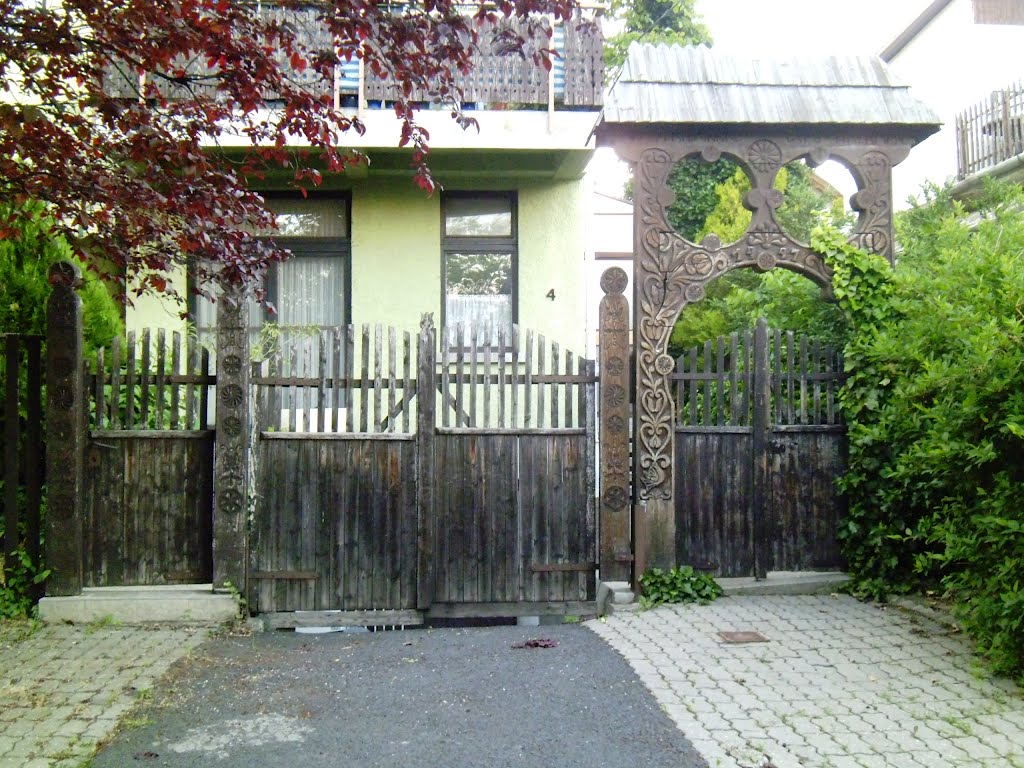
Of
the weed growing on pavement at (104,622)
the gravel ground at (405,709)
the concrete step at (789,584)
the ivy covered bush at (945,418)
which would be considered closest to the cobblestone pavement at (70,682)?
the weed growing on pavement at (104,622)

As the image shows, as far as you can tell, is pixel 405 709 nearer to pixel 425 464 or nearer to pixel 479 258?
pixel 425 464

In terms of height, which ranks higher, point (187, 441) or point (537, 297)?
point (537, 297)

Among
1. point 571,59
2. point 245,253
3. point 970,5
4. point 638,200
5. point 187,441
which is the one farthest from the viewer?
point 970,5

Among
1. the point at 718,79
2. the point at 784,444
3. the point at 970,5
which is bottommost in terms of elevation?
the point at 784,444

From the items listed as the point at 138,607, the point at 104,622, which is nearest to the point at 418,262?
the point at 138,607

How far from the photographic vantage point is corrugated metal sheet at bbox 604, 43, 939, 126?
832 centimetres

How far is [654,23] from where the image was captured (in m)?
26.9

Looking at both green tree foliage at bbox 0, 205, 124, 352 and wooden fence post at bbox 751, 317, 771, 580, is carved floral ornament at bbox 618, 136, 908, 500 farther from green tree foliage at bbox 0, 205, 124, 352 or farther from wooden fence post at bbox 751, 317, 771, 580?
green tree foliage at bbox 0, 205, 124, 352

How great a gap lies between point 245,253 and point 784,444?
4804mm

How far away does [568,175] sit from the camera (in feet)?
40.2

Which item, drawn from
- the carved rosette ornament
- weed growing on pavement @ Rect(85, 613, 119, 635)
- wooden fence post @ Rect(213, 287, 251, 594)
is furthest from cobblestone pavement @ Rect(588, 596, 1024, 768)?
weed growing on pavement @ Rect(85, 613, 119, 635)

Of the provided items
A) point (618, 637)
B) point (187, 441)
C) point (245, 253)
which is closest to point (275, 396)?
point (187, 441)

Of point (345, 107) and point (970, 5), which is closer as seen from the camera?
point (345, 107)

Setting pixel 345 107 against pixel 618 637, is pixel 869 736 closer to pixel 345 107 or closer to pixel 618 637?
pixel 618 637
